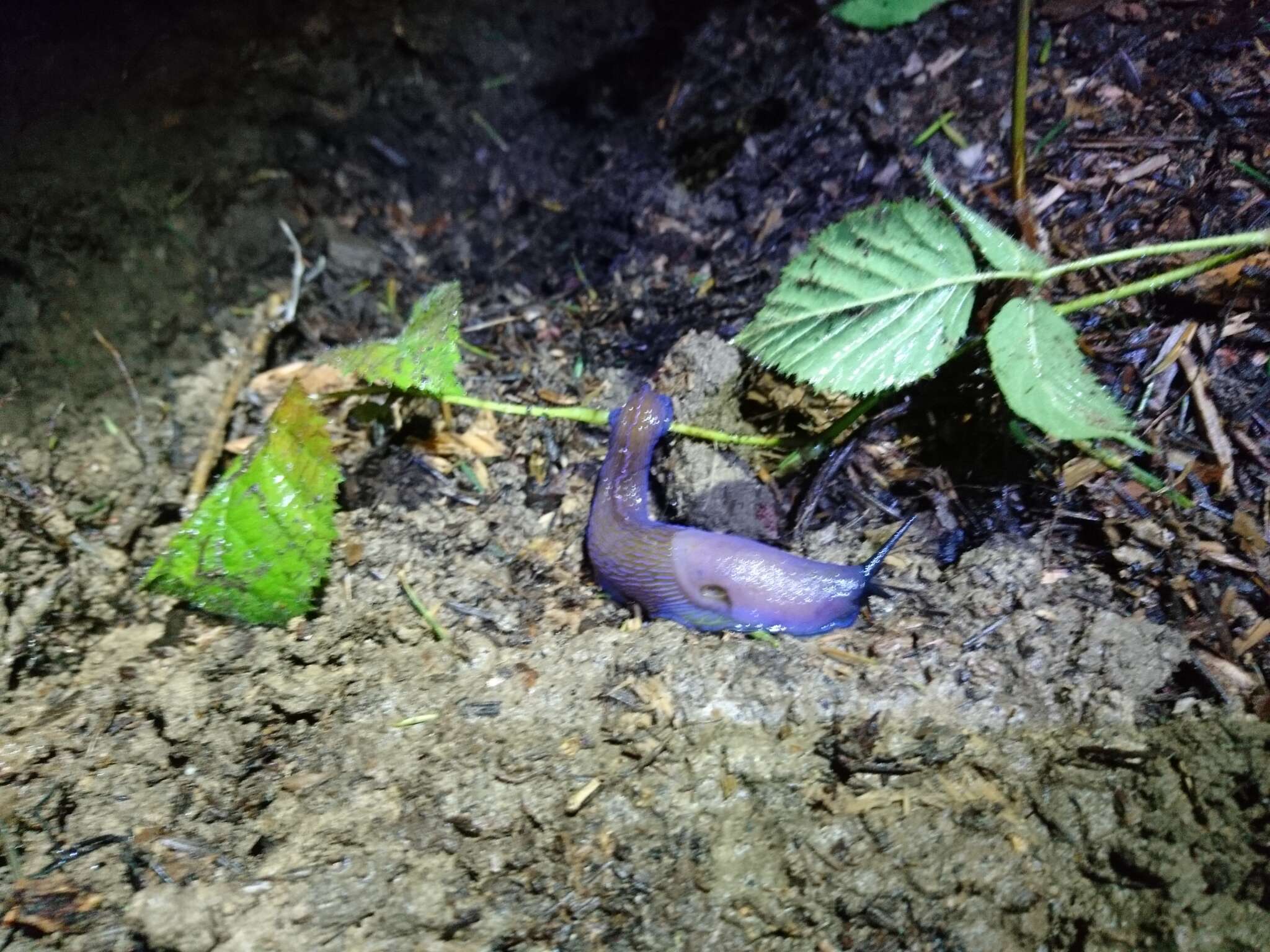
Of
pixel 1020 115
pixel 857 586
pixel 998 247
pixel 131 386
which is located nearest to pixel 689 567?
pixel 857 586

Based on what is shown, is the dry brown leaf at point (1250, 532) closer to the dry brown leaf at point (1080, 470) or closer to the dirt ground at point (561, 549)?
the dirt ground at point (561, 549)

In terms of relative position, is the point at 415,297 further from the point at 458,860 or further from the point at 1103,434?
the point at 1103,434

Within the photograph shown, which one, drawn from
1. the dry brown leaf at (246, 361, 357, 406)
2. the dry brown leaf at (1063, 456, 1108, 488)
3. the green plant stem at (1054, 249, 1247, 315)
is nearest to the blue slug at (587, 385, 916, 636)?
the dry brown leaf at (1063, 456, 1108, 488)

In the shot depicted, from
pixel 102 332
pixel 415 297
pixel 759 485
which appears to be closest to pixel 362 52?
pixel 415 297

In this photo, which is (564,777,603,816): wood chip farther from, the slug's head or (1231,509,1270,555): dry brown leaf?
(1231,509,1270,555): dry brown leaf

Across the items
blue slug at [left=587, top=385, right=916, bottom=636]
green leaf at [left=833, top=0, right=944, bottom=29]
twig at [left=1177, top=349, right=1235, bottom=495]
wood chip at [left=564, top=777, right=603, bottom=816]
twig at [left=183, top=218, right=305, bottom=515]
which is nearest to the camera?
wood chip at [left=564, top=777, right=603, bottom=816]

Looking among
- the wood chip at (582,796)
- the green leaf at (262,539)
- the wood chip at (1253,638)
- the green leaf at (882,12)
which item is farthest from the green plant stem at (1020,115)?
the green leaf at (262,539)
